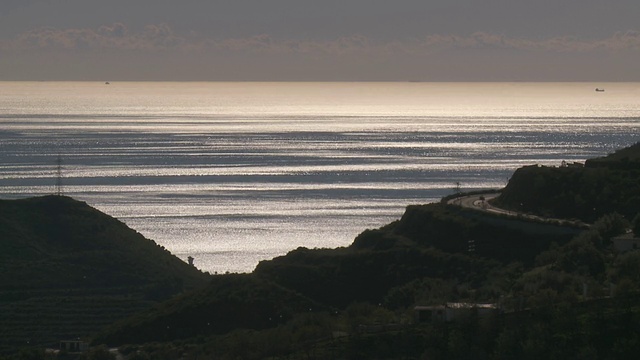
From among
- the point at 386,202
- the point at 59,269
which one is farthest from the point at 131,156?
the point at 59,269

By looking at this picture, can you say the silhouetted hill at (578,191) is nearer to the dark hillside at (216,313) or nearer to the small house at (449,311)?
the dark hillside at (216,313)

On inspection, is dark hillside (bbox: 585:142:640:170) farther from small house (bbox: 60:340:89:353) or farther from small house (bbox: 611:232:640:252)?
small house (bbox: 60:340:89:353)

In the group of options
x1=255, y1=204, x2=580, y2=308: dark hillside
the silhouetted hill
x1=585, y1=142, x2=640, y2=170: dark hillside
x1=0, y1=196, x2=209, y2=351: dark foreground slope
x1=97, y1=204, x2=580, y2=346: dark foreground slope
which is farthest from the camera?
x1=585, y1=142, x2=640, y2=170: dark hillside

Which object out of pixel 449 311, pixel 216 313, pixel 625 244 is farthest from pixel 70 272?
pixel 449 311

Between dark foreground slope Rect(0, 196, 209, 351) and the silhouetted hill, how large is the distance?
63.0ft

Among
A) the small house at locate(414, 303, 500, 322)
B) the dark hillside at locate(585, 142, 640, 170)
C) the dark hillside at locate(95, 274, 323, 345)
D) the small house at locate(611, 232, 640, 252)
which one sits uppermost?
the dark hillside at locate(585, 142, 640, 170)

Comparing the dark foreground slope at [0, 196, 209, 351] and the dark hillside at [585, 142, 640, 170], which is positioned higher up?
the dark hillside at [585, 142, 640, 170]

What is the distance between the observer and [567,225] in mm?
78062

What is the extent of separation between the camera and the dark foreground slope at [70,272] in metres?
81.1

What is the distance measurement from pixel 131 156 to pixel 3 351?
4646 inches

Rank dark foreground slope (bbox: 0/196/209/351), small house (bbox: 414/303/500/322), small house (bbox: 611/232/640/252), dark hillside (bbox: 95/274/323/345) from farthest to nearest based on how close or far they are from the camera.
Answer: dark foreground slope (bbox: 0/196/209/351) < dark hillside (bbox: 95/274/323/345) < small house (bbox: 611/232/640/252) < small house (bbox: 414/303/500/322)

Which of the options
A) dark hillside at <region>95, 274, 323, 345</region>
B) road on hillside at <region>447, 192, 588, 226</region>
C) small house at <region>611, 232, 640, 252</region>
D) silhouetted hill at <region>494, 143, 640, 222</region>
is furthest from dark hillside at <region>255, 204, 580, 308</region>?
small house at <region>611, 232, 640, 252</region>

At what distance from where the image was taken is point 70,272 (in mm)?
92250

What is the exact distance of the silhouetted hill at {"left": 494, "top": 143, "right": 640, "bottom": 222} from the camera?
264ft
